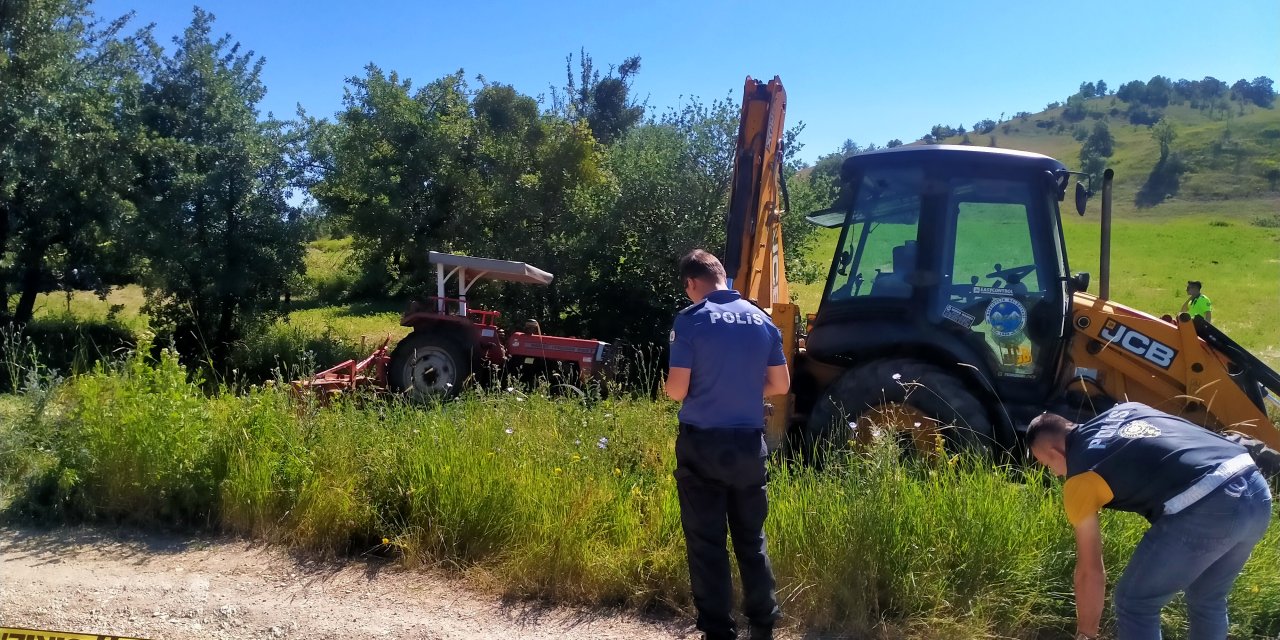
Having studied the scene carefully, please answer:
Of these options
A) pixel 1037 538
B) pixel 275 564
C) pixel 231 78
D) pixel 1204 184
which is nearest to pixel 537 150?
pixel 231 78

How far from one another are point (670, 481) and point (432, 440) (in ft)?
4.94

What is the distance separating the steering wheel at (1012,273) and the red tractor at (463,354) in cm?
456

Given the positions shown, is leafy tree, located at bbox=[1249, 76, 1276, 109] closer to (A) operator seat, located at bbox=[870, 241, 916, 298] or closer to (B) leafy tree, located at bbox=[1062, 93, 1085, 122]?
(B) leafy tree, located at bbox=[1062, 93, 1085, 122]

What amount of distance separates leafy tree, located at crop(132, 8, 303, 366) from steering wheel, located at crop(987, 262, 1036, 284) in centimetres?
1170

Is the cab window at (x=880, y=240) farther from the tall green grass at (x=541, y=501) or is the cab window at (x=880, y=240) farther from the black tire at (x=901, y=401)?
the tall green grass at (x=541, y=501)

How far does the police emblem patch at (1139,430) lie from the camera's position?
→ 3080mm

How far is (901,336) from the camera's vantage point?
19.4ft

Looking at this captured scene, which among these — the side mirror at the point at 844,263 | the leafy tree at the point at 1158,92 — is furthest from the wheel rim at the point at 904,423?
the leafy tree at the point at 1158,92

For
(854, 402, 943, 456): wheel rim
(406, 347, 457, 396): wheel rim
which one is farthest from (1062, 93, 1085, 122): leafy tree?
(854, 402, 943, 456): wheel rim

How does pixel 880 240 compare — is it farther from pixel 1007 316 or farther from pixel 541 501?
pixel 541 501

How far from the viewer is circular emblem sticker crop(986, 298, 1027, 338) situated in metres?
5.89

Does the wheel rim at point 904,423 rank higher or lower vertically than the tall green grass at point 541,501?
higher

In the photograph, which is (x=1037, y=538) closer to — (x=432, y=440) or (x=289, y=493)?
(x=432, y=440)

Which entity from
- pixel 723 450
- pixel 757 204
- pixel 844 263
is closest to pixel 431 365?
pixel 757 204
